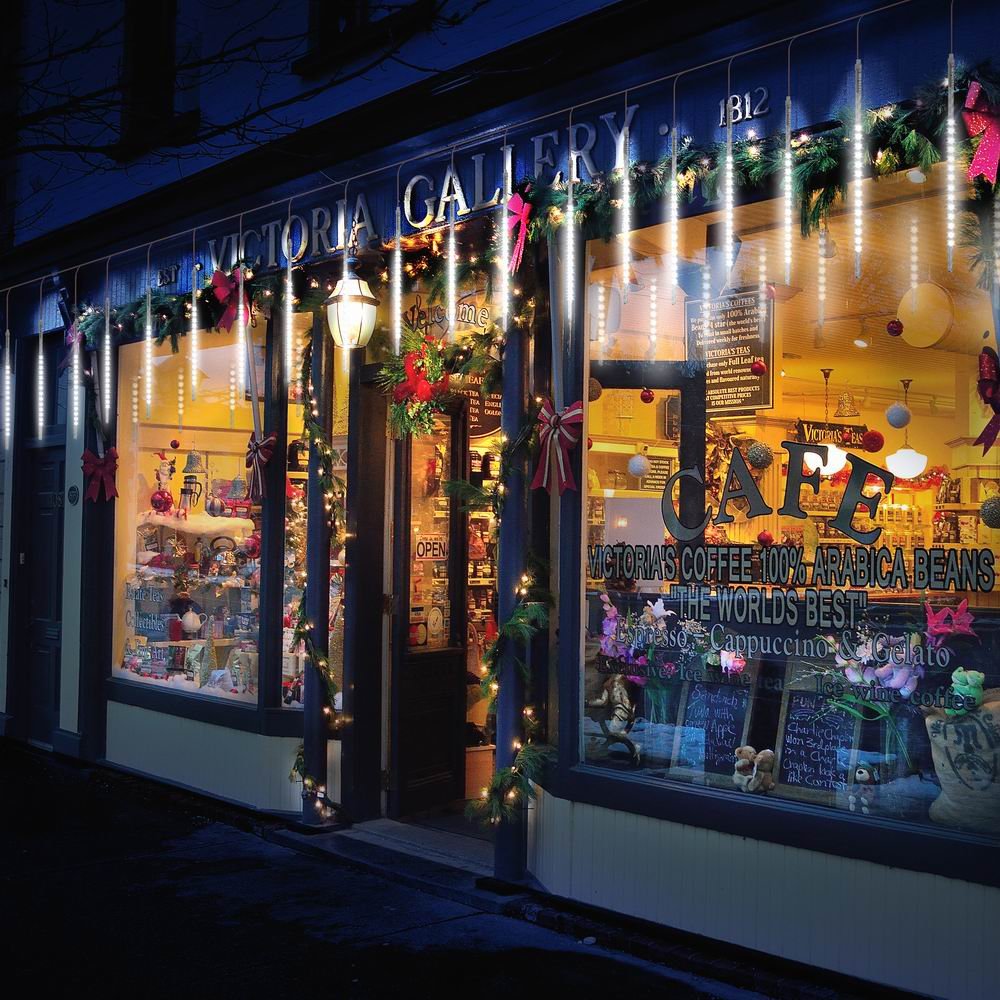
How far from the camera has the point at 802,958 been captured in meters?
5.31

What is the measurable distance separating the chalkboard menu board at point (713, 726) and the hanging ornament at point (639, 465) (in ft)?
3.67

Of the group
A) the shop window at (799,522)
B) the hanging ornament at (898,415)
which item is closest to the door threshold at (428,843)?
the shop window at (799,522)

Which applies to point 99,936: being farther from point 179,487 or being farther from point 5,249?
point 5,249

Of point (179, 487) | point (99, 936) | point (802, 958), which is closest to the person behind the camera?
point (802, 958)

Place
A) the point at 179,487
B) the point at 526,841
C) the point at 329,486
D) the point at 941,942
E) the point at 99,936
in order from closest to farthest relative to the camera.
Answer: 1. the point at 941,942
2. the point at 99,936
3. the point at 526,841
4. the point at 329,486
5. the point at 179,487

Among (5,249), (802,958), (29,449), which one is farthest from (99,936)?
(5,249)

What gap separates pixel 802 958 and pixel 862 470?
7.18 feet

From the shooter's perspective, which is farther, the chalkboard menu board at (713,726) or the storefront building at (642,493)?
the chalkboard menu board at (713,726)

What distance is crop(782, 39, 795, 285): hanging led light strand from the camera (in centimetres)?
548

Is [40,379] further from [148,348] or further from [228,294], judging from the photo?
[228,294]

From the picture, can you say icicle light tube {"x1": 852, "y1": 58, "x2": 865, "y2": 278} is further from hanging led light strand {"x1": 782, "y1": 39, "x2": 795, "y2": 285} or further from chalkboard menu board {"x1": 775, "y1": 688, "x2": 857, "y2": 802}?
chalkboard menu board {"x1": 775, "y1": 688, "x2": 857, "y2": 802}

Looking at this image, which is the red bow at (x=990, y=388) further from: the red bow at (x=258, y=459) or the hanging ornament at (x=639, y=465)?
the red bow at (x=258, y=459)

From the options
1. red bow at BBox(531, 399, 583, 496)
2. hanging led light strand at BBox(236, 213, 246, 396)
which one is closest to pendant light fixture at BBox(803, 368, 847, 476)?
red bow at BBox(531, 399, 583, 496)

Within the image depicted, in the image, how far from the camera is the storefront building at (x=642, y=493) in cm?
511
